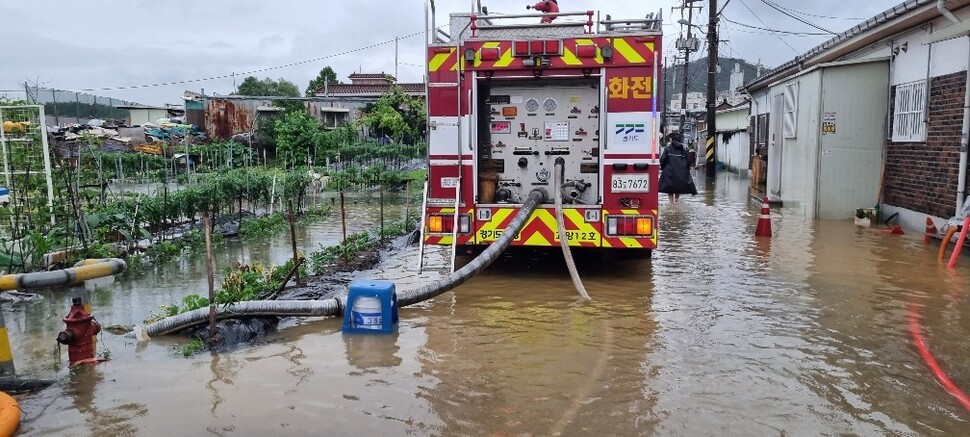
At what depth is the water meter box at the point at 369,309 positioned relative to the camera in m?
6.36

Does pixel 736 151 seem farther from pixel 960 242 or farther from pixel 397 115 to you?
pixel 960 242

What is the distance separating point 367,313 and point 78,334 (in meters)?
2.24

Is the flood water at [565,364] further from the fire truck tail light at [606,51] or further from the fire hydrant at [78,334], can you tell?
the fire truck tail light at [606,51]

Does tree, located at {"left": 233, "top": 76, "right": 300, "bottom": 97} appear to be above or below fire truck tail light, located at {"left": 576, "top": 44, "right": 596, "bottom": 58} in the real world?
above

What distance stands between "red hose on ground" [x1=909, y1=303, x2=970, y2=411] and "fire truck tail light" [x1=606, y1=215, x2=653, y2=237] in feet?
8.81

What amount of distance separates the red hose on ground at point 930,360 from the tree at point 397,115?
32.6 m

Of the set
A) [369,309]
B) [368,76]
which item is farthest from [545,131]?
[368,76]

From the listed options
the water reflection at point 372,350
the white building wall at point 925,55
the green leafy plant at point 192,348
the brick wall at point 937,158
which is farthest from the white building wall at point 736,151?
the green leafy plant at point 192,348

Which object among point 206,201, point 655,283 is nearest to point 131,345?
point 655,283

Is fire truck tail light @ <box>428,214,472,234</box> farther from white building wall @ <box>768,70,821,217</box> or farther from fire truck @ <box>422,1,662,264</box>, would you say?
white building wall @ <box>768,70,821,217</box>

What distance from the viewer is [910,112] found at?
1230cm

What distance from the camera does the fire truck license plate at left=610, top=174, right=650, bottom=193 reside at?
8117 mm

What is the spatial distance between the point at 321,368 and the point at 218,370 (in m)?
0.75

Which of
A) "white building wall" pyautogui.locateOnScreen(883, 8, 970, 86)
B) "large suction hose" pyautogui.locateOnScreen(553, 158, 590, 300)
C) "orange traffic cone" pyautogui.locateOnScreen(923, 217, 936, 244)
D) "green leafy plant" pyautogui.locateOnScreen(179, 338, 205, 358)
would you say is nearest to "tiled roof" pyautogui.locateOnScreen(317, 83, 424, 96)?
"white building wall" pyautogui.locateOnScreen(883, 8, 970, 86)
